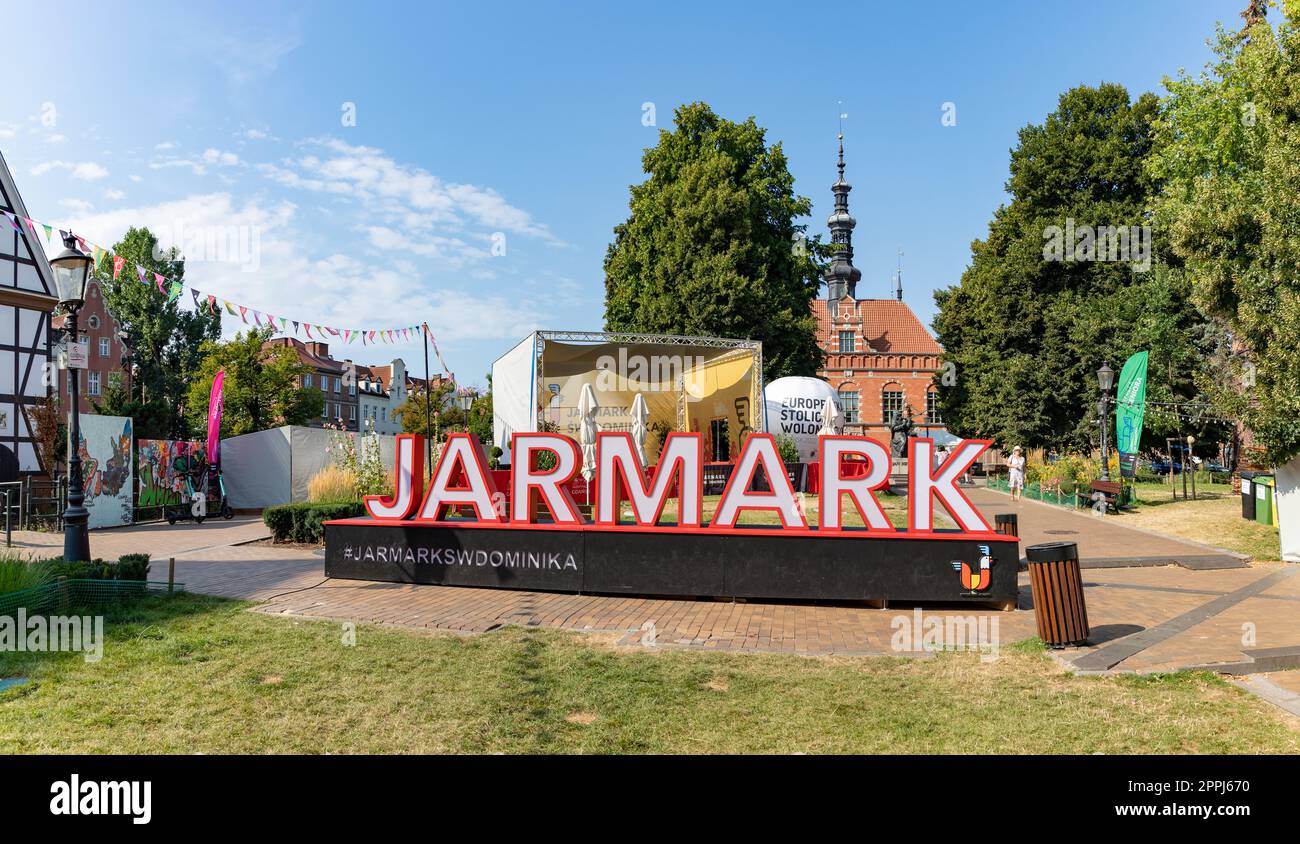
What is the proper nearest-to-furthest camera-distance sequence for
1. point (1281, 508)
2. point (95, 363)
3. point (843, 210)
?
point (1281, 508)
point (95, 363)
point (843, 210)

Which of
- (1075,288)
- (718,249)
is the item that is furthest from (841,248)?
(718,249)

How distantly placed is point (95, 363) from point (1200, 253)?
191 ft

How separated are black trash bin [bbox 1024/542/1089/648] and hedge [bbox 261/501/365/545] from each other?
12.5m

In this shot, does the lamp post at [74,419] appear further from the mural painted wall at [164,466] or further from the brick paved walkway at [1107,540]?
the brick paved walkway at [1107,540]

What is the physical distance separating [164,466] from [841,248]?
200 ft

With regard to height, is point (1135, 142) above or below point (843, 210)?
below

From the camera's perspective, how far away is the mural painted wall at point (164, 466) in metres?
20.9

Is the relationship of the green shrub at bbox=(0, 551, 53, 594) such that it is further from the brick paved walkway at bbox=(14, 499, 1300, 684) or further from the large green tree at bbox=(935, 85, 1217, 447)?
the large green tree at bbox=(935, 85, 1217, 447)

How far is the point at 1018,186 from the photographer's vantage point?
3872 centimetres

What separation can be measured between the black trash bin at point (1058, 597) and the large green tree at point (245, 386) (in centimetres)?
3800

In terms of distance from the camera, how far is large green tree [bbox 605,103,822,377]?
32.8 m

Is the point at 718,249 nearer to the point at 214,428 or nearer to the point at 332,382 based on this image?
the point at 214,428
